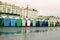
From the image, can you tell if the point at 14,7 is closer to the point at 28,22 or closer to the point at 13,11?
the point at 13,11

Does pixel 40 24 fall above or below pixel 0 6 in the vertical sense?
below

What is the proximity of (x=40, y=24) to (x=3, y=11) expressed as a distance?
14460mm

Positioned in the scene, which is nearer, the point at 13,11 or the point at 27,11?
the point at 13,11

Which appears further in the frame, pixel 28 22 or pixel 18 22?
pixel 28 22

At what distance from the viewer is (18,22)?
3959 centimetres

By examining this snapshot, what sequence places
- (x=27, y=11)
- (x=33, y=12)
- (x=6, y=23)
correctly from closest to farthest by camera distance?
(x=6, y=23), (x=27, y=11), (x=33, y=12)

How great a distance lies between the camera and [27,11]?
77.4 meters

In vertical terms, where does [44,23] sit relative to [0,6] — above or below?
below

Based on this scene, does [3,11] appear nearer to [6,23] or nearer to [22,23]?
[22,23]

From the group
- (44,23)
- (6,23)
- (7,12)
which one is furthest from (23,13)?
(6,23)

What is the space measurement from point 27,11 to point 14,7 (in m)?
12.9

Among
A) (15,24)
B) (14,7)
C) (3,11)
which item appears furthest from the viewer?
(14,7)

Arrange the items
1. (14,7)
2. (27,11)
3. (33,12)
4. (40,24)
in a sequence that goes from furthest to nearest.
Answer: (33,12) < (27,11) < (14,7) < (40,24)

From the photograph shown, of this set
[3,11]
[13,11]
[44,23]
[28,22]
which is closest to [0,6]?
[3,11]
